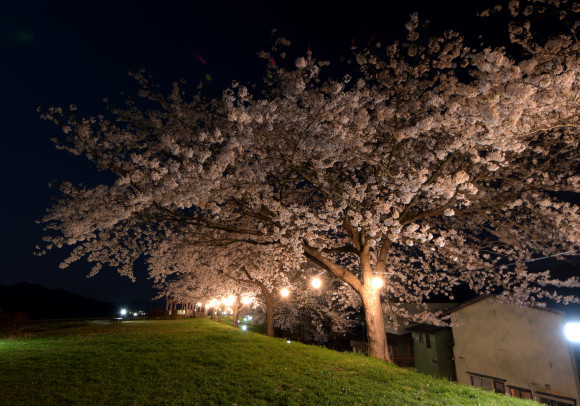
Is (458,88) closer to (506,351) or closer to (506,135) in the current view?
(506,135)

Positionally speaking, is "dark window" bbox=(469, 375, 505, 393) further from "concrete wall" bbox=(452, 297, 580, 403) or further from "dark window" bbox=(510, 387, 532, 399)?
"dark window" bbox=(510, 387, 532, 399)

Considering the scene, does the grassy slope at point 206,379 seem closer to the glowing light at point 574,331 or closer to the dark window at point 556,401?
the glowing light at point 574,331

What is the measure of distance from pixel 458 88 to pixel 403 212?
16.4 feet

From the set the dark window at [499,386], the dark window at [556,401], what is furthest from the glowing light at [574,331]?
the dark window at [499,386]

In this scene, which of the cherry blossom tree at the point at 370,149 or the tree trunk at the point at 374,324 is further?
the tree trunk at the point at 374,324

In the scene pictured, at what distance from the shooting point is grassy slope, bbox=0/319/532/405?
6.98m

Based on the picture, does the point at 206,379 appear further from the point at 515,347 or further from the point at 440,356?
the point at 440,356

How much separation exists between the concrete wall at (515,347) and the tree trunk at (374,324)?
1310 cm

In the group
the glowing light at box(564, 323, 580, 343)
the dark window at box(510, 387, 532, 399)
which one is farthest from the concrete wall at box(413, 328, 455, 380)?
the glowing light at box(564, 323, 580, 343)

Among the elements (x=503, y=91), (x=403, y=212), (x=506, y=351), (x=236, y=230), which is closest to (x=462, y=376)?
(x=506, y=351)

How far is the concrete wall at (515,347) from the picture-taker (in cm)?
1795

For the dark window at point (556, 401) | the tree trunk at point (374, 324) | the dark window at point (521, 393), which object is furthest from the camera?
the dark window at point (521, 393)

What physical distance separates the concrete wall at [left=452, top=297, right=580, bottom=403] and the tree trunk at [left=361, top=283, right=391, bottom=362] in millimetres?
13100

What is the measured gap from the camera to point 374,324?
12500mm
